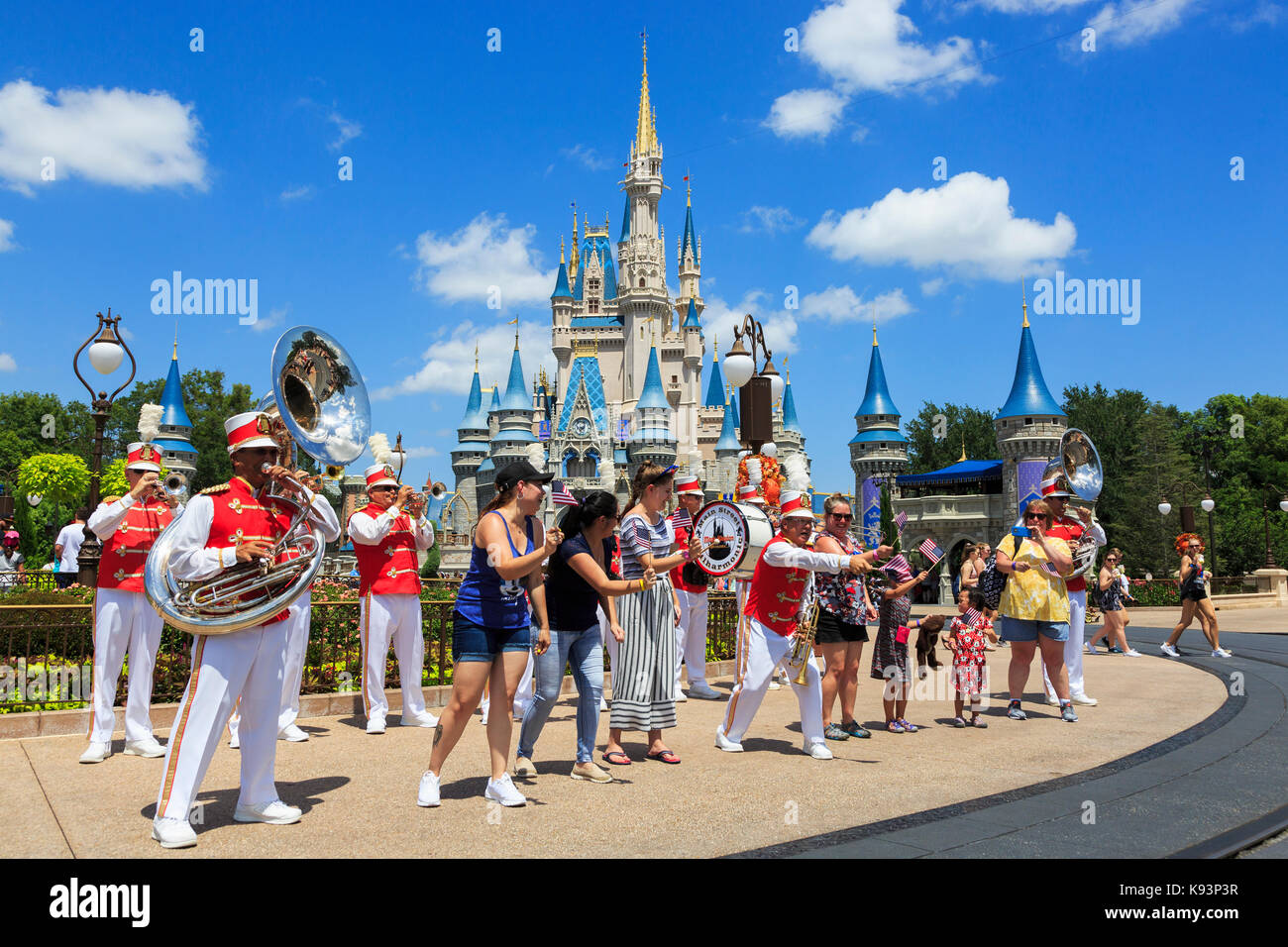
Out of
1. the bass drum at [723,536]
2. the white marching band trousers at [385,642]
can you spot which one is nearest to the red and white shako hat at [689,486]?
the bass drum at [723,536]

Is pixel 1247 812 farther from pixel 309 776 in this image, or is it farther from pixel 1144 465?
pixel 1144 465

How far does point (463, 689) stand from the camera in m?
4.85

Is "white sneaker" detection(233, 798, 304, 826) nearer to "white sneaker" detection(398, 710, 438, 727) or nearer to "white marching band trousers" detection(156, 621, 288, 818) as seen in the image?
"white marching band trousers" detection(156, 621, 288, 818)

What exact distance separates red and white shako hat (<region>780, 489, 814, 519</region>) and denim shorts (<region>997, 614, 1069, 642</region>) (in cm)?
264

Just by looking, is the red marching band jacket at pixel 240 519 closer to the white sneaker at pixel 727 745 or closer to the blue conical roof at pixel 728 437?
the white sneaker at pixel 727 745

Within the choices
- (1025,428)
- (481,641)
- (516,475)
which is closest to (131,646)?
(481,641)

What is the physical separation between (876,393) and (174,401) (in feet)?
145

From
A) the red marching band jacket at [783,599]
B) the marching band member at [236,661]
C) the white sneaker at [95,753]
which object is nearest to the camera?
the marching band member at [236,661]

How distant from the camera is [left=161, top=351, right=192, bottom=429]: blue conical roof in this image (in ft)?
172

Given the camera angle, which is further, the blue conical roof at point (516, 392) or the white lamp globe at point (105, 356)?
the blue conical roof at point (516, 392)

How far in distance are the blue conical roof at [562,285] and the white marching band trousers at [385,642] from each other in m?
74.8

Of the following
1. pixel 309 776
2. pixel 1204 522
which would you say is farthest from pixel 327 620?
pixel 1204 522

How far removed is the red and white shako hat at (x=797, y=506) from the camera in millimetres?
6543

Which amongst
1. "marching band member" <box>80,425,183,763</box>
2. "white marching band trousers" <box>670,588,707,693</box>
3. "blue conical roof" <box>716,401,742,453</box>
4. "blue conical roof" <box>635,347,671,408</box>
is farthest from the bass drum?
"blue conical roof" <box>716,401,742,453</box>
